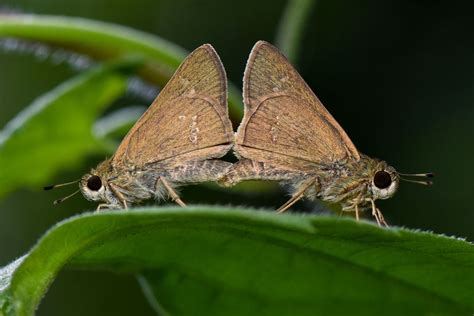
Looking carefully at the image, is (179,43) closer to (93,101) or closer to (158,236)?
(93,101)

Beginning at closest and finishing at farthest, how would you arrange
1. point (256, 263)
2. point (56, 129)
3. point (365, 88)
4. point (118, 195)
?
point (256, 263) → point (118, 195) → point (56, 129) → point (365, 88)

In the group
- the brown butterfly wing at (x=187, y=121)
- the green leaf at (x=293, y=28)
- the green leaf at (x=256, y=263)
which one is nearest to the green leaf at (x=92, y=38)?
the green leaf at (x=293, y=28)

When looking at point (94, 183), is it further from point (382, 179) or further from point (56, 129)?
point (382, 179)

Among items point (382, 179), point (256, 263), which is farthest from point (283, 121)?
point (256, 263)

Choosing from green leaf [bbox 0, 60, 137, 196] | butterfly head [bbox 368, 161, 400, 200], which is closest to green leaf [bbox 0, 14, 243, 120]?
green leaf [bbox 0, 60, 137, 196]

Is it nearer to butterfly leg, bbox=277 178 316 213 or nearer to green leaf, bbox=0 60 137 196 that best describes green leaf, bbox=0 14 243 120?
green leaf, bbox=0 60 137 196

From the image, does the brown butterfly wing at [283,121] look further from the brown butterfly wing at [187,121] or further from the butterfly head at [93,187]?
the butterfly head at [93,187]
